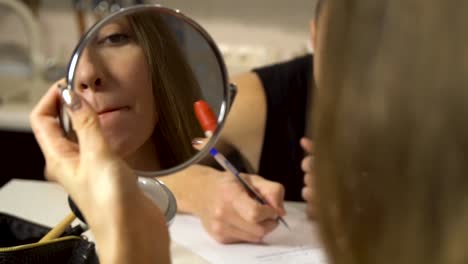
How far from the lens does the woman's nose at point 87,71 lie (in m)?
0.74

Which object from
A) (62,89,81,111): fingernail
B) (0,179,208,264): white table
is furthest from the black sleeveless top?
(62,89,81,111): fingernail

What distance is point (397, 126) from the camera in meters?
0.39

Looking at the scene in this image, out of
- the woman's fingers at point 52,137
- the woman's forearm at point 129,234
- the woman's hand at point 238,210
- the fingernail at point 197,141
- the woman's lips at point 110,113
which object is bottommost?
the woman's hand at point 238,210

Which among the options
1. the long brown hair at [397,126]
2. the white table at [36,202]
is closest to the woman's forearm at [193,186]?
the white table at [36,202]

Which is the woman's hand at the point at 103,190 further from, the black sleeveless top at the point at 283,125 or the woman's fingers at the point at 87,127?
the black sleeveless top at the point at 283,125

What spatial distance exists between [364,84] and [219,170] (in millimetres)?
691

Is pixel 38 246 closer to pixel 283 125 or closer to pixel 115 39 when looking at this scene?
pixel 115 39

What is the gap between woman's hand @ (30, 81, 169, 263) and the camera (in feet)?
2.18

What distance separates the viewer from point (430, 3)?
37 cm

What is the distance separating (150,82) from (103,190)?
0.60ft

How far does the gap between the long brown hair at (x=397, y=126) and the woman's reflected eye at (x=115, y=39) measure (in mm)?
381

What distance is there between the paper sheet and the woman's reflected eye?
0.35m

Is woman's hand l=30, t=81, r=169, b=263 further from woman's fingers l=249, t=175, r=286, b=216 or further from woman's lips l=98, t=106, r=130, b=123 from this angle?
woman's fingers l=249, t=175, r=286, b=216

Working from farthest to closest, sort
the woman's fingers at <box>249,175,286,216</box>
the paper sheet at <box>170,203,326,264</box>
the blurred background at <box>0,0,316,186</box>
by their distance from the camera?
the blurred background at <box>0,0,316,186</box>
the woman's fingers at <box>249,175,286,216</box>
the paper sheet at <box>170,203,326,264</box>
